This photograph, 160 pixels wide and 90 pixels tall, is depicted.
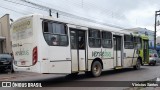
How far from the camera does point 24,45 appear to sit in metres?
12.1

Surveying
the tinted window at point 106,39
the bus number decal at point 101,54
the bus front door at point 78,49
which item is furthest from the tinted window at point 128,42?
the bus front door at point 78,49

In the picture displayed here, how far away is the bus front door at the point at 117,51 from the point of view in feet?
57.1

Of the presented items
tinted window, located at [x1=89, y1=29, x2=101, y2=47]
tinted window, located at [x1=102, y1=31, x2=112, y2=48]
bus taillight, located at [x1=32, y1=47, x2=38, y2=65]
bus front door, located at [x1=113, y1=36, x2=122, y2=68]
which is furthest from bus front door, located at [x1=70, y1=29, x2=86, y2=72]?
bus front door, located at [x1=113, y1=36, x2=122, y2=68]

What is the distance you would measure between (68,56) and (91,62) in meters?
2.33

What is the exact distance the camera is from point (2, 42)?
34250mm

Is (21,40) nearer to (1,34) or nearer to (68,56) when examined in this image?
(68,56)

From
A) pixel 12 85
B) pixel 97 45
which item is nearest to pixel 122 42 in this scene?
pixel 97 45

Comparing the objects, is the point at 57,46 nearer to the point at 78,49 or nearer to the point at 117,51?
the point at 78,49

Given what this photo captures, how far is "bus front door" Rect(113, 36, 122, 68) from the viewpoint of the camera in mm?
17391

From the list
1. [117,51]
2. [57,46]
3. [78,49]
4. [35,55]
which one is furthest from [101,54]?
[35,55]

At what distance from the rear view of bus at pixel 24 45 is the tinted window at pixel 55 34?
2.09 ft

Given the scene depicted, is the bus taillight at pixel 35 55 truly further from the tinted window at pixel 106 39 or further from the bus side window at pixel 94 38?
the tinted window at pixel 106 39

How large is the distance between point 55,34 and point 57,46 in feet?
1.81

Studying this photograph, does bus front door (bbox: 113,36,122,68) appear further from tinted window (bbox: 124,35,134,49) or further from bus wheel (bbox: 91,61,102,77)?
bus wheel (bbox: 91,61,102,77)
